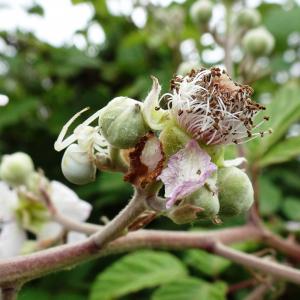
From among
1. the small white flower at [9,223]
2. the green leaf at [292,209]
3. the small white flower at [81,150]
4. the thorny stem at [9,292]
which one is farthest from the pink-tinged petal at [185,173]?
the green leaf at [292,209]

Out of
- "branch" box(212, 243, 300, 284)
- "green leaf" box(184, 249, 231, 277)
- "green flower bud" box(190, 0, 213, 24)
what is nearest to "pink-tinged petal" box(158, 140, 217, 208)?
"branch" box(212, 243, 300, 284)

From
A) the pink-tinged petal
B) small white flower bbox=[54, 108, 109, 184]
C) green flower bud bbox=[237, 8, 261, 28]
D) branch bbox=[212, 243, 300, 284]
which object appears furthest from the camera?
green flower bud bbox=[237, 8, 261, 28]

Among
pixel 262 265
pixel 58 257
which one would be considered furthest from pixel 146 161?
pixel 262 265

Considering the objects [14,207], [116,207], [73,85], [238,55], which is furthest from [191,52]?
[14,207]

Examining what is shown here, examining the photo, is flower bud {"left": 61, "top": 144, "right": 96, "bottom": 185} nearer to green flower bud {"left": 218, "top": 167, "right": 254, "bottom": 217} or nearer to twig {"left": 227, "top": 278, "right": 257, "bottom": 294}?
green flower bud {"left": 218, "top": 167, "right": 254, "bottom": 217}

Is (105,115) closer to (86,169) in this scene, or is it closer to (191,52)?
(86,169)

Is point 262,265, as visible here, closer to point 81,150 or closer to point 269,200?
point 81,150

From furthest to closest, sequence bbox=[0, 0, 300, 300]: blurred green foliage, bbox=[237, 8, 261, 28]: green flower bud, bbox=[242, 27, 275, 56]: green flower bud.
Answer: bbox=[237, 8, 261, 28]: green flower bud, bbox=[242, 27, 275, 56]: green flower bud, bbox=[0, 0, 300, 300]: blurred green foliage

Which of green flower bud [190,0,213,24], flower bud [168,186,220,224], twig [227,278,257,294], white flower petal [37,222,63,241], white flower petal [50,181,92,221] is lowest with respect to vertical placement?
twig [227,278,257,294]

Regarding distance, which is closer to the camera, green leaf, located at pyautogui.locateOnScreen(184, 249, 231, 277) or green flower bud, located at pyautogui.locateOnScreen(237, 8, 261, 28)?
green leaf, located at pyautogui.locateOnScreen(184, 249, 231, 277)
